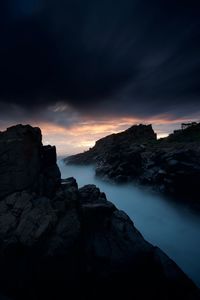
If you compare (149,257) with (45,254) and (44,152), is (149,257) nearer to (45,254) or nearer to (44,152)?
(45,254)

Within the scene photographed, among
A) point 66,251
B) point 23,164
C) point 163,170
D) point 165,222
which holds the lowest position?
point 165,222

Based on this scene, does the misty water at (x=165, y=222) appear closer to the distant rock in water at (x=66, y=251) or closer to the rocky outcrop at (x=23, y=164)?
the distant rock in water at (x=66, y=251)

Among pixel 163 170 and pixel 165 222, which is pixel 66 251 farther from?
pixel 165 222

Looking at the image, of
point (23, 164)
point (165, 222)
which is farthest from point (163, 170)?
point (23, 164)

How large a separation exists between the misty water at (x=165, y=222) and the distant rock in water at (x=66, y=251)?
18.0 metres

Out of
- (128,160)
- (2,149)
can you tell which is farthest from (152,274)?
(128,160)

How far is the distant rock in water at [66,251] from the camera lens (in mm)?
21484

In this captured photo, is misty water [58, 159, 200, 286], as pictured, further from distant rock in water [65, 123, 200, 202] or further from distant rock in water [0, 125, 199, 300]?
distant rock in water [0, 125, 199, 300]

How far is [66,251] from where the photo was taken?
72.0ft

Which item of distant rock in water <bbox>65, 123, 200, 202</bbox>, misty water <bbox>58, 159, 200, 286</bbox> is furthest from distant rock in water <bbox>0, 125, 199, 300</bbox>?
distant rock in water <bbox>65, 123, 200, 202</bbox>

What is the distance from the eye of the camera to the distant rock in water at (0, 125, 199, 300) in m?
21.5

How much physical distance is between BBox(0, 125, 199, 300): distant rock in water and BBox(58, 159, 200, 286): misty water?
18.0 metres

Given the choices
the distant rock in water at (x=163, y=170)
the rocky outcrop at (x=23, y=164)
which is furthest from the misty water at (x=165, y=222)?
the rocky outcrop at (x=23, y=164)

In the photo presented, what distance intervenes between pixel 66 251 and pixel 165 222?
44142 millimetres
